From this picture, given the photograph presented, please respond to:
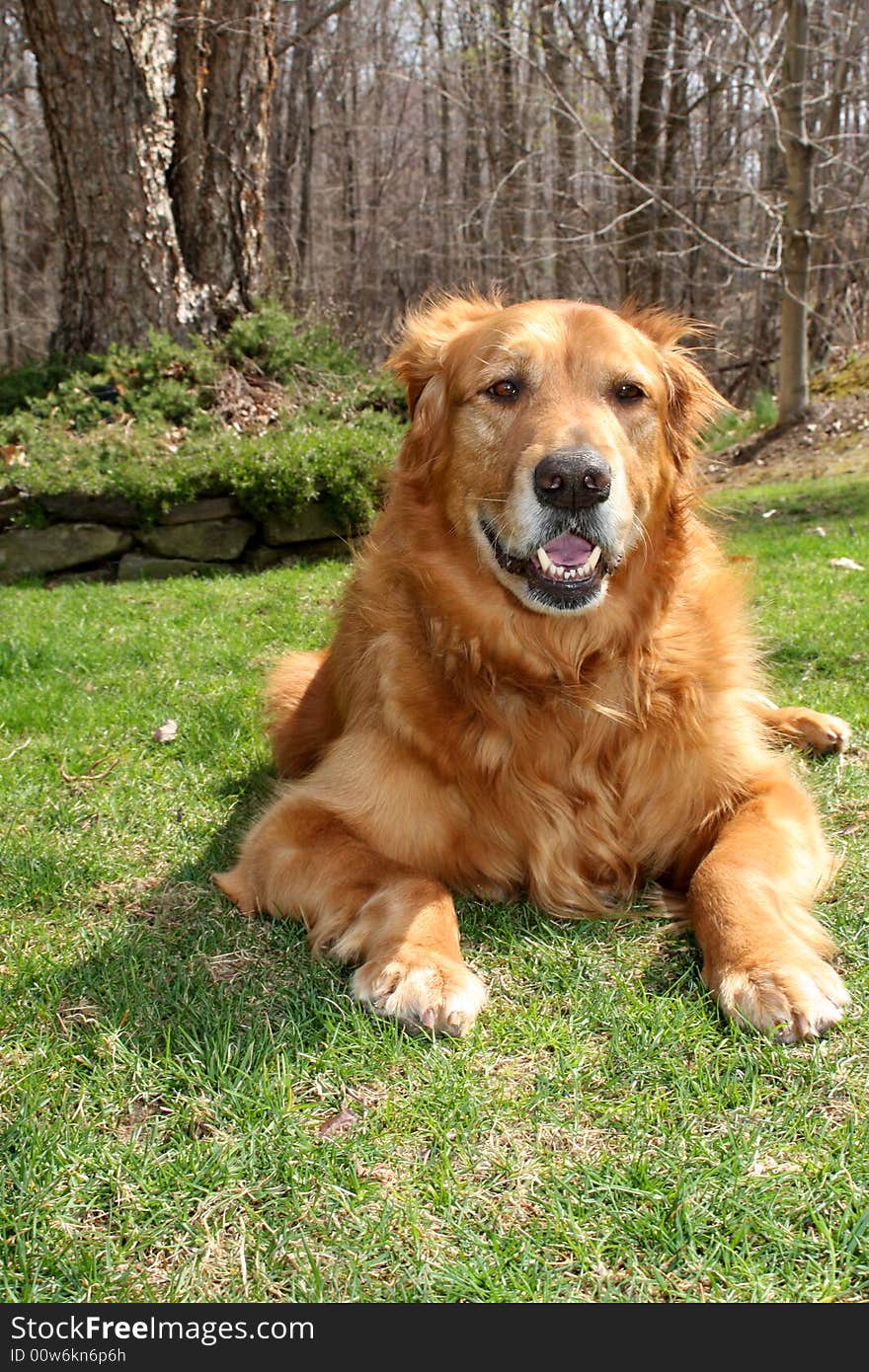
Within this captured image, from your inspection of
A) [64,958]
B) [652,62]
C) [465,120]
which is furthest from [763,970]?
[465,120]

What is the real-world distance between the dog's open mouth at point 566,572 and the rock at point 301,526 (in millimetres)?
5687

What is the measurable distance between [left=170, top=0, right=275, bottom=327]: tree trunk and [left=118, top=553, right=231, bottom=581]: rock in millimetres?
3024

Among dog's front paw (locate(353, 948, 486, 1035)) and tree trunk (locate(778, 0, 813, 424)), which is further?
tree trunk (locate(778, 0, 813, 424))

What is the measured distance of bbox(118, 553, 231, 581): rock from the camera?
27.5ft

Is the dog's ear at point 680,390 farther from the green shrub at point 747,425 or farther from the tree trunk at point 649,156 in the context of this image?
the tree trunk at point 649,156

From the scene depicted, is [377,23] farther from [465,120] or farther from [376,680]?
[376,680]

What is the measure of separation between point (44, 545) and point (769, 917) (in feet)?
23.6

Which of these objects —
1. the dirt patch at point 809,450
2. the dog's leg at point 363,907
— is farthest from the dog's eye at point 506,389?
the dirt patch at point 809,450

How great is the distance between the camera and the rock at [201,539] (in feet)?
27.5

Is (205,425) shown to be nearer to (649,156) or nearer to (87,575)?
(87,575)

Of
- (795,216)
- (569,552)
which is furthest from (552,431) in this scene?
(795,216)

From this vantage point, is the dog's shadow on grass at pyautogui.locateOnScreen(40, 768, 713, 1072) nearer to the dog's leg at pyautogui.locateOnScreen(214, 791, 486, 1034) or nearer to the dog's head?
the dog's leg at pyautogui.locateOnScreen(214, 791, 486, 1034)

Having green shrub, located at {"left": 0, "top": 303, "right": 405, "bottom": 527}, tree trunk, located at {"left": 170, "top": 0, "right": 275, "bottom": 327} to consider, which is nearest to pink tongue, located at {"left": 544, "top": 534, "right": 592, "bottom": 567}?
green shrub, located at {"left": 0, "top": 303, "right": 405, "bottom": 527}

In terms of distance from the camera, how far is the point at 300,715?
13.5 ft
